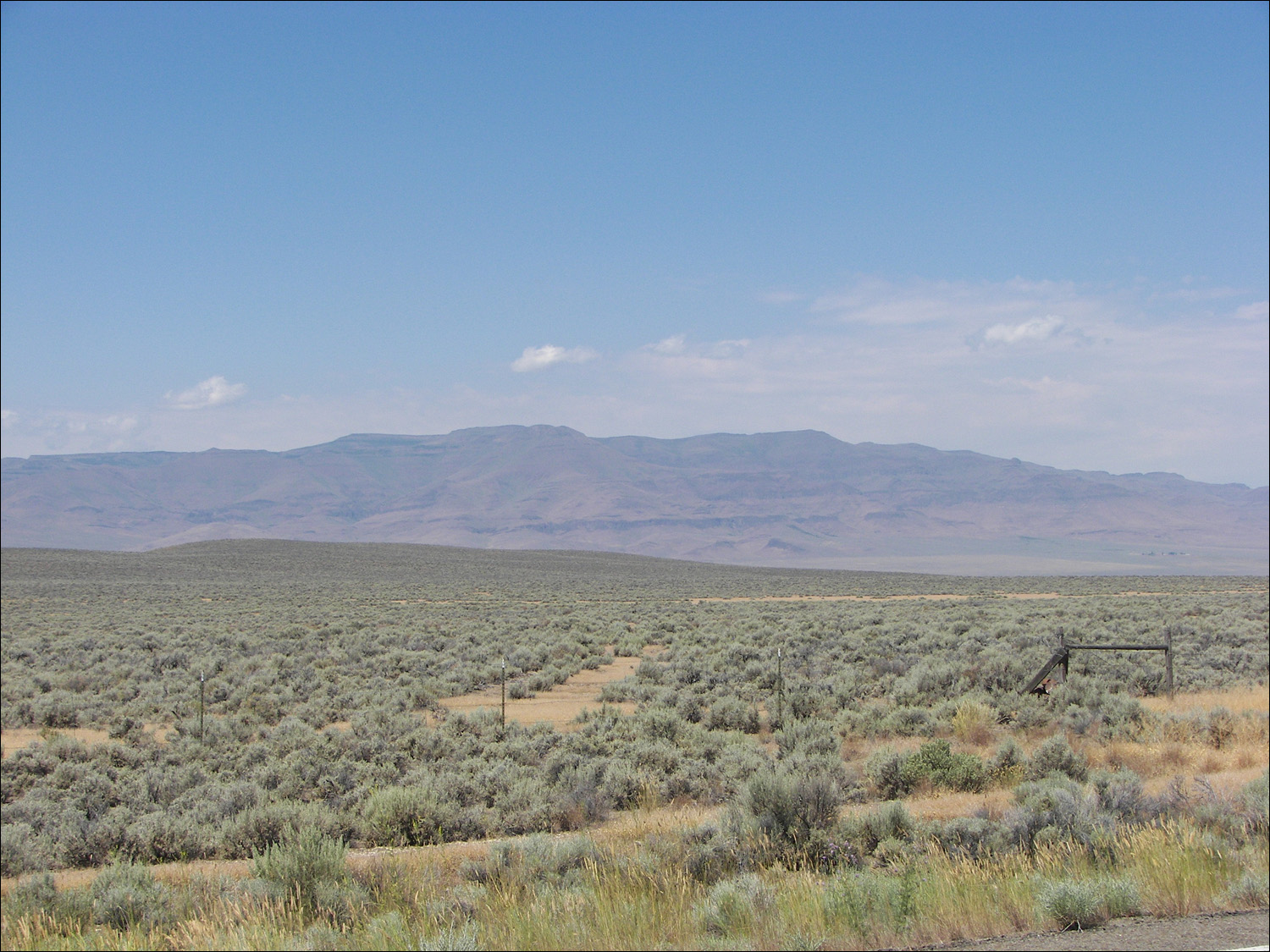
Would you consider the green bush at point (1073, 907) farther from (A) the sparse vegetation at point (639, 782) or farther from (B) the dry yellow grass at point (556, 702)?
(B) the dry yellow grass at point (556, 702)

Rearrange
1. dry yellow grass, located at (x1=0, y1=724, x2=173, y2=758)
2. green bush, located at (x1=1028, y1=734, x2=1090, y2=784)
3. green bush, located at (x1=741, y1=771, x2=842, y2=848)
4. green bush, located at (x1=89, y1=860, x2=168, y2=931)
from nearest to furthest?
green bush, located at (x1=89, y1=860, x2=168, y2=931)
green bush, located at (x1=741, y1=771, x2=842, y2=848)
green bush, located at (x1=1028, y1=734, x2=1090, y2=784)
dry yellow grass, located at (x1=0, y1=724, x2=173, y2=758)

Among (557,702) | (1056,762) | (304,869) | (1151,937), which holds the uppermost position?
(1151,937)

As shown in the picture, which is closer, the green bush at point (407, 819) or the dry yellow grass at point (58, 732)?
the green bush at point (407, 819)

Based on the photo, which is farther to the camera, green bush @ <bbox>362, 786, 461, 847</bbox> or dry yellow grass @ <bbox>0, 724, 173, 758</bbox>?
dry yellow grass @ <bbox>0, 724, 173, 758</bbox>

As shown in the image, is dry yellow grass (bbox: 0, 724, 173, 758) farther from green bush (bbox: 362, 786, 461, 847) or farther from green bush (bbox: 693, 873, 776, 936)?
green bush (bbox: 693, 873, 776, 936)

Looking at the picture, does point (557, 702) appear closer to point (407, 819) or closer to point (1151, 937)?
point (407, 819)

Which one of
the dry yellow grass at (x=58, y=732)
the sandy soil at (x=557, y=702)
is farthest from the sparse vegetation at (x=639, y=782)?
the sandy soil at (x=557, y=702)

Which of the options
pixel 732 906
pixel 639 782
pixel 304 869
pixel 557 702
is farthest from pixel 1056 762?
pixel 557 702

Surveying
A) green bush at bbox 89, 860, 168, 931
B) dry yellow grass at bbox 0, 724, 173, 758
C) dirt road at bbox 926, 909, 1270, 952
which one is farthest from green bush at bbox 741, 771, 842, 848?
dry yellow grass at bbox 0, 724, 173, 758

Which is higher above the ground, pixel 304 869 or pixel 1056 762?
pixel 304 869

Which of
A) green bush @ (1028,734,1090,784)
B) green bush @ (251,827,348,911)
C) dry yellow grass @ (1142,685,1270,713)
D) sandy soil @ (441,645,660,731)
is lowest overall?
sandy soil @ (441,645,660,731)

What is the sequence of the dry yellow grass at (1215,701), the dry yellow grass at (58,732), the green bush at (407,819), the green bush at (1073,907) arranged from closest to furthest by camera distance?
1. the green bush at (1073,907)
2. the green bush at (407,819)
3. the dry yellow grass at (1215,701)
4. the dry yellow grass at (58,732)

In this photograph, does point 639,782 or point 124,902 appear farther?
point 639,782

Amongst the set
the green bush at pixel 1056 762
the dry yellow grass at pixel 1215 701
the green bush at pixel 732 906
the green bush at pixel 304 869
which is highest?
the green bush at pixel 732 906
